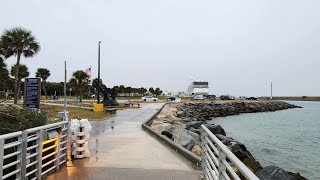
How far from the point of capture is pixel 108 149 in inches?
452

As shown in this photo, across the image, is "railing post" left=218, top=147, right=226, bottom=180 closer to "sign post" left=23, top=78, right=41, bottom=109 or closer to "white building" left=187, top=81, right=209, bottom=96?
"sign post" left=23, top=78, right=41, bottom=109

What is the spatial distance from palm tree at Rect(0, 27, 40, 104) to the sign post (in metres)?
27.0

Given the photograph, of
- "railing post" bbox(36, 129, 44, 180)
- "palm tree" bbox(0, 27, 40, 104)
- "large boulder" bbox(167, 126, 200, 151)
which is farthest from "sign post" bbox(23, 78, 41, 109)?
"palm tree" bbox(0, 27, 40, 104)

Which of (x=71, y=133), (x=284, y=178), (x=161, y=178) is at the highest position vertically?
(x=71, y=133)

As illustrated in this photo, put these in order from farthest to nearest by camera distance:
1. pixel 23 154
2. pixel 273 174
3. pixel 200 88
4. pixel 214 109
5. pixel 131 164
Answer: pixel 200 88 < pixel 214 109 < pixel 273 174 < pixel 131 164 < pixel 23 154

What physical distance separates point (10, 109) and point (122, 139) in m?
7.18

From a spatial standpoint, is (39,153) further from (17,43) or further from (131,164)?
(17,43)

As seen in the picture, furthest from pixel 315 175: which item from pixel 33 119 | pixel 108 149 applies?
pixel 33 119

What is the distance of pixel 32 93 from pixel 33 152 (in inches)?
214

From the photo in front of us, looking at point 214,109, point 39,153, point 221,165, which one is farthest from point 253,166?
point 214,109

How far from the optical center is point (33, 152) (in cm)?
702

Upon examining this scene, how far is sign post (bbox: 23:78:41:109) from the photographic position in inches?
469

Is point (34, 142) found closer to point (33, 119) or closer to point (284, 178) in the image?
point (33, 119)

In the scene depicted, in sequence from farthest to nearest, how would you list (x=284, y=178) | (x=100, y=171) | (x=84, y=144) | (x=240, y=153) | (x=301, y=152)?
1. (x=301, y=152)
2. (x=240, y=153)
3. (x=284, y=178)
4. (x=84, y=144)
5. (x=100, y=171)
